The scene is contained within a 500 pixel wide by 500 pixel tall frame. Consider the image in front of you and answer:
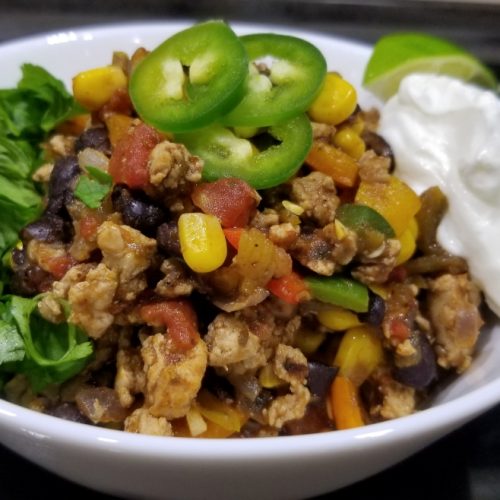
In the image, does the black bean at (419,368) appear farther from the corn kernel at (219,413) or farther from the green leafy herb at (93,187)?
the green leafy herb at (93,187)

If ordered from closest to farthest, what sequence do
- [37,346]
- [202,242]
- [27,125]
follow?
[202,242] → [37,346] → [27,125]

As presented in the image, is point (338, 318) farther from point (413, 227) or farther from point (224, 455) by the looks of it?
point (224, 455)

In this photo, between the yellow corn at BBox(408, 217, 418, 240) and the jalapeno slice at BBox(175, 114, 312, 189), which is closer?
the jalapeno slice at BBox(175, 114, 312, 189)

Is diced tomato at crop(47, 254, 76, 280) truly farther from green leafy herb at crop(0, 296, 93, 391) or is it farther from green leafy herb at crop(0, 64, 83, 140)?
green leafy herb at crop(0, 64, 83, 140)

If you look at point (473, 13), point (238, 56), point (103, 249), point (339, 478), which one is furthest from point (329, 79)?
point (473, 13)

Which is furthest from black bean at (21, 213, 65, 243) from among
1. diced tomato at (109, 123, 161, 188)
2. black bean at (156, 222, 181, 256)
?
black bean at (156, 222, 181, 256)

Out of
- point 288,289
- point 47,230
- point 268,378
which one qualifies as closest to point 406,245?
point 288,289

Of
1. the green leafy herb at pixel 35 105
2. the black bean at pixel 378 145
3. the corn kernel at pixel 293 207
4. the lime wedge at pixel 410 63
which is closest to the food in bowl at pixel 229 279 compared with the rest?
the corn kernel at pixel 293 207
